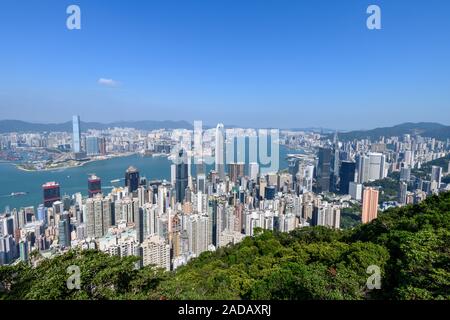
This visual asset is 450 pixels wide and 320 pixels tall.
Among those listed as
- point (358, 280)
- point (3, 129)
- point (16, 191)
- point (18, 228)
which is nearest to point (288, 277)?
point (358, 280)

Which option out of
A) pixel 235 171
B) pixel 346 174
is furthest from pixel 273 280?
pixel 346 174

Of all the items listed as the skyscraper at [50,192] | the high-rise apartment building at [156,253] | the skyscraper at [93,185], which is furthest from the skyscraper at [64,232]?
the high-rise apartment building at [156,253]

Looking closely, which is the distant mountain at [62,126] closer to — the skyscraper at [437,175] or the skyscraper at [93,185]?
the skyscraper at [93,185]

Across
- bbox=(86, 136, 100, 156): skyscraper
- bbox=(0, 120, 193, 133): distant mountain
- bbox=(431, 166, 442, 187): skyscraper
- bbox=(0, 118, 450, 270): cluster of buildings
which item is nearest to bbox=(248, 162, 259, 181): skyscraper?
bbox=(0, 118, 450, 270): cluster of buildings

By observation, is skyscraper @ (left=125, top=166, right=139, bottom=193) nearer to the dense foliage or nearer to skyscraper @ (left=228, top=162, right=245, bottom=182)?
skyscraper @ (left=228, top=162, right=245, bottom=182)

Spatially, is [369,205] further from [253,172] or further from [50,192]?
[50,192]

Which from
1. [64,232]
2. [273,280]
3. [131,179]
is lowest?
[64,232]
